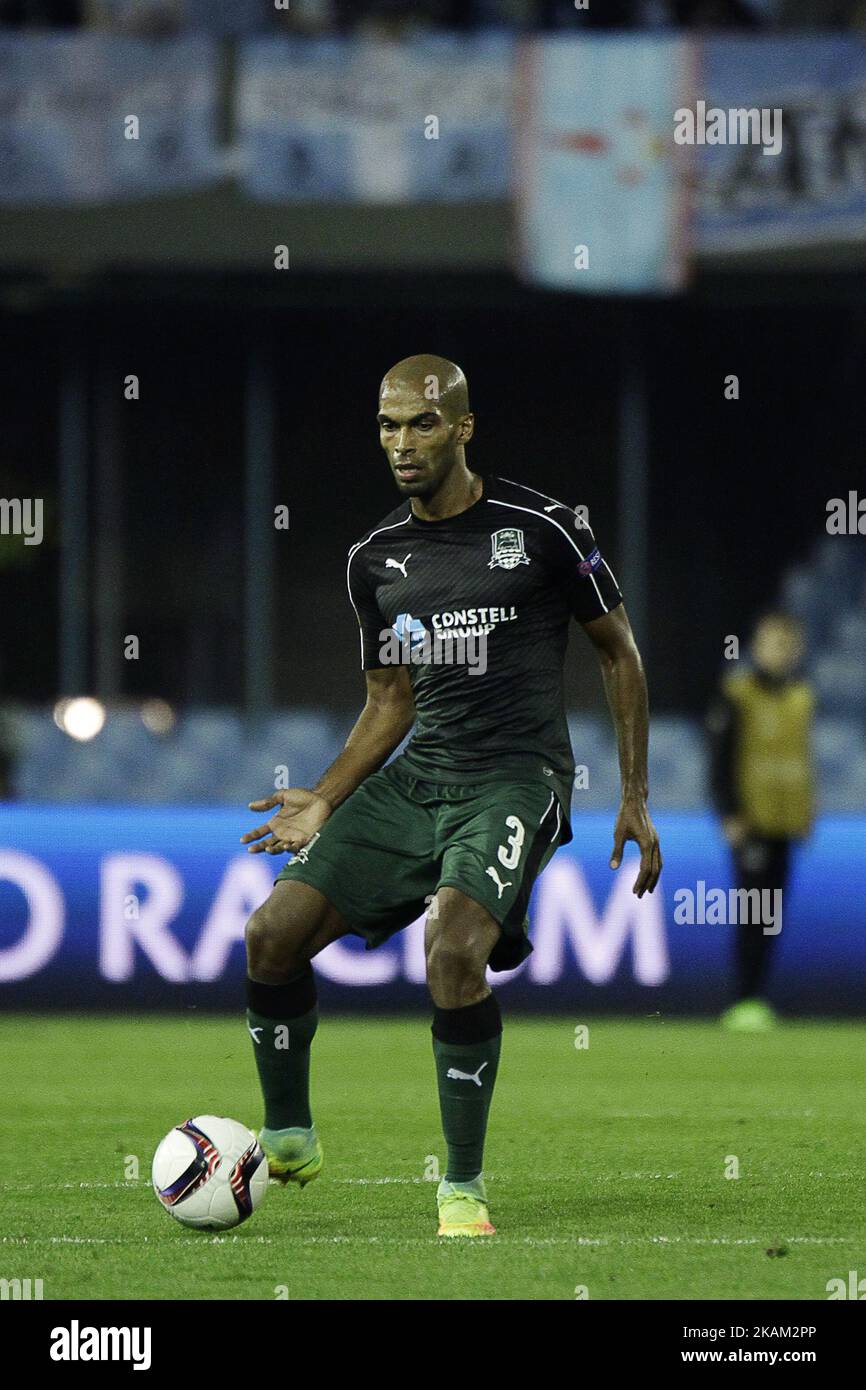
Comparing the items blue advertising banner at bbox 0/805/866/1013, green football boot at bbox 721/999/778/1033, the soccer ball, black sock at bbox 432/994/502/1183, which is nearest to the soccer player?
black sock at bbox 432/994/502/1183

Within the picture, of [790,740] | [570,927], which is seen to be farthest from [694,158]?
[570,927]

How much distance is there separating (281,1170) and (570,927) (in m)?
5.33

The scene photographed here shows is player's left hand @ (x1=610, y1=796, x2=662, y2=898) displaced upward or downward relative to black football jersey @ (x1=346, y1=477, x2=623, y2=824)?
downward

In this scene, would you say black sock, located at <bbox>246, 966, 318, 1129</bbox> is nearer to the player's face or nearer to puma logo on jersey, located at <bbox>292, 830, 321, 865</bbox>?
puma logo on jersey, located at <bbox>292, 830, 321, 865</bbox>

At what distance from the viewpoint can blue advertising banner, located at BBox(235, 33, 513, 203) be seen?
14719mm

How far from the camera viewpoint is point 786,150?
14.6m

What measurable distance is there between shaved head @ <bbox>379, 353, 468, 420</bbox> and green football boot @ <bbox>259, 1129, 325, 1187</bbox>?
5.86 ft

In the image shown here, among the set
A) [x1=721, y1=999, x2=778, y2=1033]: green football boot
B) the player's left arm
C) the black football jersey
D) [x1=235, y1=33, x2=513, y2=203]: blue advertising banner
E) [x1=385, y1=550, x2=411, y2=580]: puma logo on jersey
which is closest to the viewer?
the player's left arm

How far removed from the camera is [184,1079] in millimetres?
9148

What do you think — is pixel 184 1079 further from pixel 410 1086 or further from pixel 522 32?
pixel 522 32

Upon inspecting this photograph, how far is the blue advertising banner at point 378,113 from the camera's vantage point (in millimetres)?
14719

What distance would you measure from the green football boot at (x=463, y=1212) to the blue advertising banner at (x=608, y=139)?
10079mm

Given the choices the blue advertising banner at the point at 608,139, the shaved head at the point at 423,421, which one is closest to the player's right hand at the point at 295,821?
the shaved head at the point at 423,421
